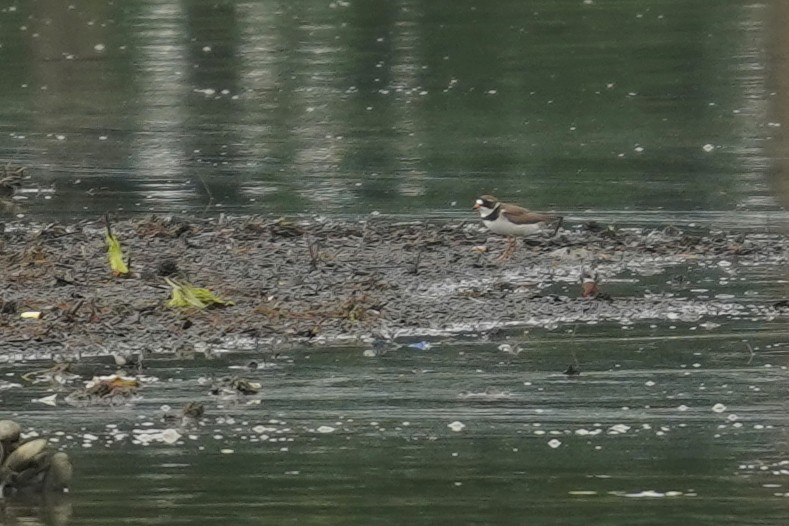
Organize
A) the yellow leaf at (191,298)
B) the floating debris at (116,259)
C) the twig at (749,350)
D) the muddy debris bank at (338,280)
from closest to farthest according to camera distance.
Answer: the twig at (749,350)
the muddy debris bank at (338,280)
the yellow leaf at (191,298)
the floating debris at (116,259)

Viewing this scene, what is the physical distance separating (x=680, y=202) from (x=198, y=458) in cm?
682

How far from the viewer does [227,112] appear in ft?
65.1

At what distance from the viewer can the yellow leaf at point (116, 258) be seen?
40.2 feet

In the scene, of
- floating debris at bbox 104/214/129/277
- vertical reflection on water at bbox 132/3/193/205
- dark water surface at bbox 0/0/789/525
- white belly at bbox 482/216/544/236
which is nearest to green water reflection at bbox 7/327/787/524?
dark water surface at bbox 0/0/789/525

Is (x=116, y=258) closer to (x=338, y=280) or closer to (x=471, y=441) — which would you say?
(x=338, y=280)

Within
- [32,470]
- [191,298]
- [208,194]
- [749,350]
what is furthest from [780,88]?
[32,470]

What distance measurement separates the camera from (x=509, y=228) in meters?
12.9

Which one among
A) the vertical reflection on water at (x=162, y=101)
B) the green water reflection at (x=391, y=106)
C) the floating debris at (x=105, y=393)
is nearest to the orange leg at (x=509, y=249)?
the green water reflection at (x=391, y=106)

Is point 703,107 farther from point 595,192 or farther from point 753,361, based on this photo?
point 753,361

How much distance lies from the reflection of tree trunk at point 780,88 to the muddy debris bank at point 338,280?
222 cm

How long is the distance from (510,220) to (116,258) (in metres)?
2.27

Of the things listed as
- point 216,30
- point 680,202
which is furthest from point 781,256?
point 216,30

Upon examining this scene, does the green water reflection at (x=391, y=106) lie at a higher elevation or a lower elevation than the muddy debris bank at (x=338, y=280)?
lower

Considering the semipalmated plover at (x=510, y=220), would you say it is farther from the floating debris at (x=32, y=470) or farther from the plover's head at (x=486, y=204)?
the floating debris at (x=32, y=470)
